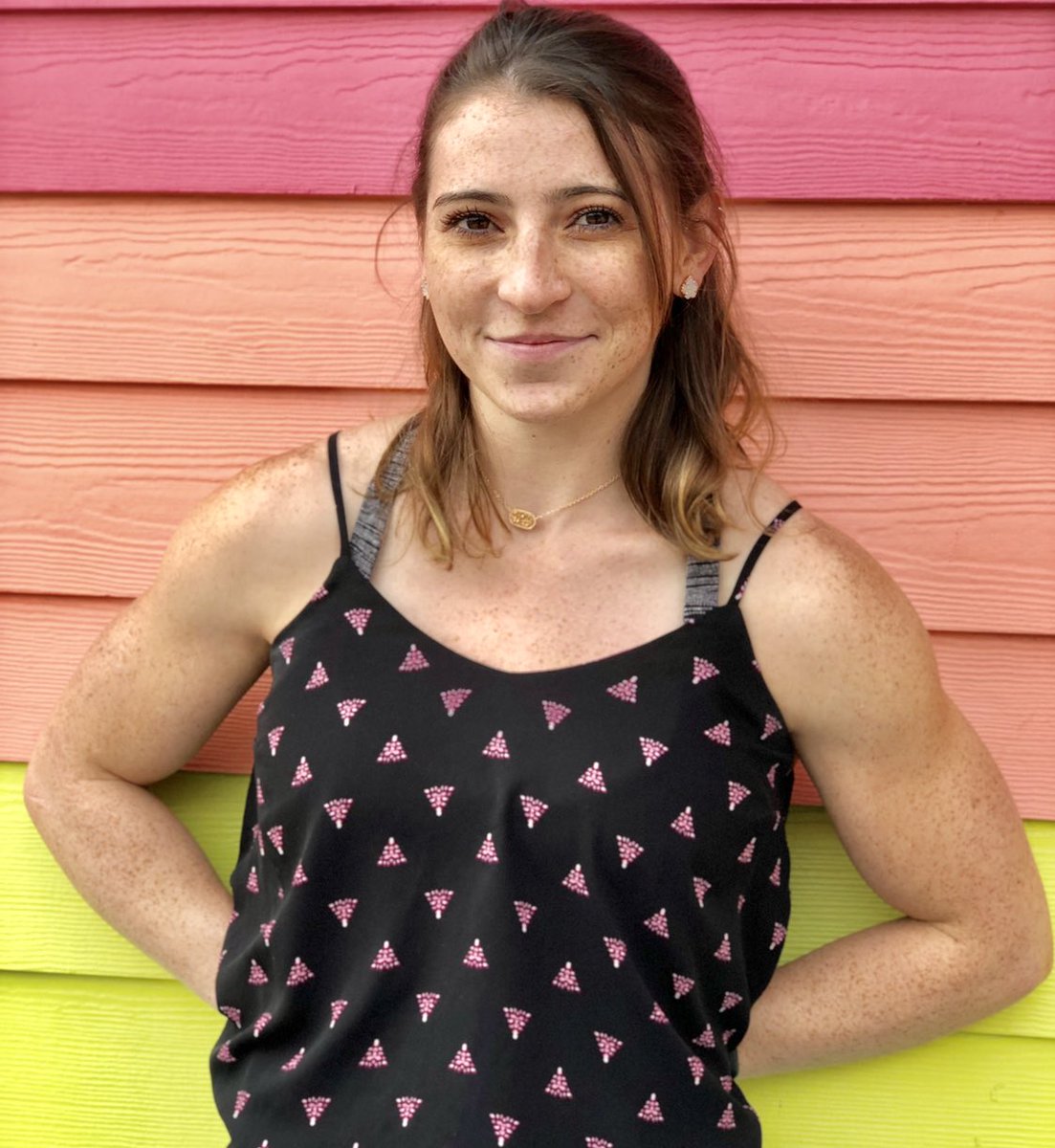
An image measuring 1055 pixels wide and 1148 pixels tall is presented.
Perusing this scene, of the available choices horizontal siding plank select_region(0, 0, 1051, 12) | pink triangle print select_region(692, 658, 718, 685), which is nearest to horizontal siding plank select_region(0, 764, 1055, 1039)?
pink triangle print select_region(692, 658, 718, 685)

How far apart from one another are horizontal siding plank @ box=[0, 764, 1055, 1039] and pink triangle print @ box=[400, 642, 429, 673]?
17.0 inches

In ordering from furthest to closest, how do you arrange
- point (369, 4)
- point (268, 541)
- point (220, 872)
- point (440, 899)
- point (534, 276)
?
point (220, 872)
point (369, 4)
point (268, 541)
point (440, 899)
point (534, 276)

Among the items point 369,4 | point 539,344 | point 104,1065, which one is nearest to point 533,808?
point 539,344

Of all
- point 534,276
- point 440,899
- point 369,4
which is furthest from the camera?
point 369,4

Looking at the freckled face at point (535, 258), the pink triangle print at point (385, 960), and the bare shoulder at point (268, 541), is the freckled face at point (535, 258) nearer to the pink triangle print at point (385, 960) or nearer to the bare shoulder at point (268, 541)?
the bare shoulder at point (268, 541)

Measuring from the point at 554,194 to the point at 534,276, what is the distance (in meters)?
0.09

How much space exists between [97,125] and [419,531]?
69 cm

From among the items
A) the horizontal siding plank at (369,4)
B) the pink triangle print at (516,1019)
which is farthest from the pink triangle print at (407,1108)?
the horizontal siding plank at (369,4)

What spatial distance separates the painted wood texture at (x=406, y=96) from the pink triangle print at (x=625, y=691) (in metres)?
0.63

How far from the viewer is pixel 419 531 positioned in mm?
1653

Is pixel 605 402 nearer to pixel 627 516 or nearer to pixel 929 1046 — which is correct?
pixel 627 516

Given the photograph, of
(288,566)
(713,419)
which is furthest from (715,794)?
(288,566)

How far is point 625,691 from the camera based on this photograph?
5.09ft

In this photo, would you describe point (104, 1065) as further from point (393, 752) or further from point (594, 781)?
point (594, 781)
